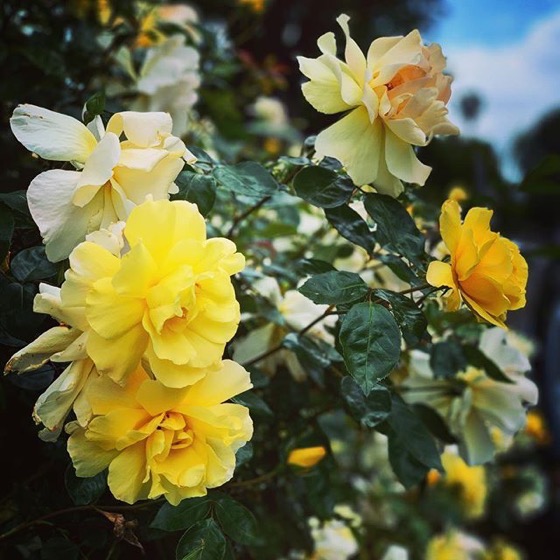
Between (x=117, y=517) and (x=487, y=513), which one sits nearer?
(x=117, y=517)

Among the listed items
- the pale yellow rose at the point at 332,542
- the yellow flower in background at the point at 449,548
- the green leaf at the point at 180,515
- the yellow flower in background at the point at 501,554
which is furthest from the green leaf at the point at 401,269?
the yellow flower in background at the point at 501,554

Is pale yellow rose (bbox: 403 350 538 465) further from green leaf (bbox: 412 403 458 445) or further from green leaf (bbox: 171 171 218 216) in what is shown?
green leaf (bbox: 171 171 218 216)

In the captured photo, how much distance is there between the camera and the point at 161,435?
40 cm

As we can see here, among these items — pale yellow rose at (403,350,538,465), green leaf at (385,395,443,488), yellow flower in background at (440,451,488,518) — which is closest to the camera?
green leaf at (385,395,443,488)

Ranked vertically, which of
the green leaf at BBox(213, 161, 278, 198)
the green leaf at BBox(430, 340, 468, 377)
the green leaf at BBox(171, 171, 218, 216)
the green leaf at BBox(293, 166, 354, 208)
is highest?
the green leaf at BBox(293, 166, 354, 208)

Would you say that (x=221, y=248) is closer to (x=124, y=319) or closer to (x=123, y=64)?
(x=124, y=319)

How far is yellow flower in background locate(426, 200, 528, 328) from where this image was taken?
1.51ft

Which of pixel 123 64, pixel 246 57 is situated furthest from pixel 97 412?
pixel 246 57

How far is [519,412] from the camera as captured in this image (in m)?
0.70

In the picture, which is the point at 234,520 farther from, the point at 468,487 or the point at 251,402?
the point at 468,487

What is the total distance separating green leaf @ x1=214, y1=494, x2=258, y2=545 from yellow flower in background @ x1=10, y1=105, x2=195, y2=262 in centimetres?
20

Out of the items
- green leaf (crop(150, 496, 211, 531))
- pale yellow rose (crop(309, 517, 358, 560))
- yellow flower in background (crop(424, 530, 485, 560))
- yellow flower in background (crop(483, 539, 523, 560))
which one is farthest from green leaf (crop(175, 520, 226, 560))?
yellow flower in background (crop(483, 539, 523, 560))

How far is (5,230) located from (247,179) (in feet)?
0.62

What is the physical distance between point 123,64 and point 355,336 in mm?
574
